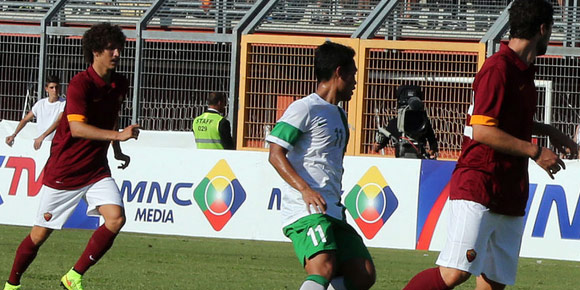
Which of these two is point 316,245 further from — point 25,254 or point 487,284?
point 25,254

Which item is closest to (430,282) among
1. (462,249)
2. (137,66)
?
(462,249)

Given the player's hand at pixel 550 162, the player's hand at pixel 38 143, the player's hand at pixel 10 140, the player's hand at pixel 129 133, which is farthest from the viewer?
the player's hand at pixel 10 140

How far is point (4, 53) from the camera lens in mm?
18844

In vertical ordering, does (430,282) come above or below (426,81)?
below

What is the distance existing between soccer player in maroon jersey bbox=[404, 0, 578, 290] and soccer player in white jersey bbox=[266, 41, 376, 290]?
1.49ft

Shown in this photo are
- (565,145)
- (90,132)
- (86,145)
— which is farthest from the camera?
(86,145)

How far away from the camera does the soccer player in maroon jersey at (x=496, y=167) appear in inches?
254

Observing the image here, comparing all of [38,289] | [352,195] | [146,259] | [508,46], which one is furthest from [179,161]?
[508,46]

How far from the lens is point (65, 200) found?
9.17m

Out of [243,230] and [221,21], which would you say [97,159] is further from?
[221,21]

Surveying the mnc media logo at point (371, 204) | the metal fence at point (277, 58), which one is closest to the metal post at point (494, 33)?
the metal fence at point (277, 58)

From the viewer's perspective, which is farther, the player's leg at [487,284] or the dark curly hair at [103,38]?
the dark curly hair at [103,38]

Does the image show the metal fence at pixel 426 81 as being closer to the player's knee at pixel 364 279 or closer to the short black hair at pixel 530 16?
the player's knee at pixel 364 279

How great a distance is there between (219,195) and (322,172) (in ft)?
27.5
